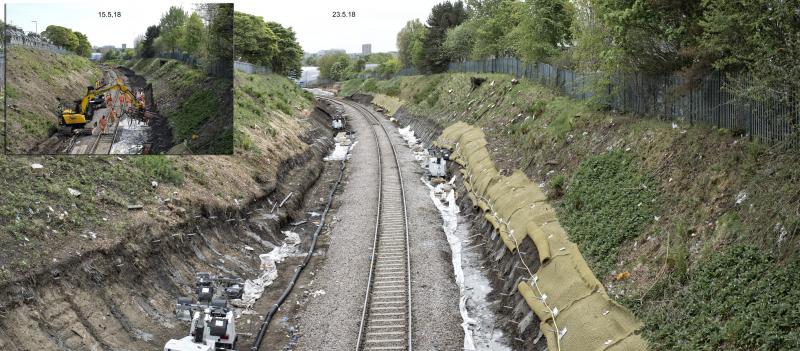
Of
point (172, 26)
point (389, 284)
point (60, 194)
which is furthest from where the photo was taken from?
point (389, 284)

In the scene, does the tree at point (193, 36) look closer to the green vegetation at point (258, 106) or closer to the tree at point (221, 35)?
the tree at point (221, 35)

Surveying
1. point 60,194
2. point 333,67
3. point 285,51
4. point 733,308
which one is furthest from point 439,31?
point 333,67

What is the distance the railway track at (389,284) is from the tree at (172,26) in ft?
26.8

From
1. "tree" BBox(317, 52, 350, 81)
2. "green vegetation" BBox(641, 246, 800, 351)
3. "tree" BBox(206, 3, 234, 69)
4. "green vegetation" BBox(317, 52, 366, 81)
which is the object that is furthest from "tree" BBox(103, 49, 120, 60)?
"tree" BBox(317, 52, 350, 81)

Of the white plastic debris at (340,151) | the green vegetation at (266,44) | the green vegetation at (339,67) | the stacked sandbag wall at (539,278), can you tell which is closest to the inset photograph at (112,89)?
the stacked sandbag wall at (539,278)

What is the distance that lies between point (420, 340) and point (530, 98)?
1018 inches

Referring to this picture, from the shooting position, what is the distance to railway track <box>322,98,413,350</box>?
16.8 m

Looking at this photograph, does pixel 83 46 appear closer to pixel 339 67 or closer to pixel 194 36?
pixel 194 36

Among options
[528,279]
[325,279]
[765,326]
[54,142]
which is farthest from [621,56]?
[54,142]

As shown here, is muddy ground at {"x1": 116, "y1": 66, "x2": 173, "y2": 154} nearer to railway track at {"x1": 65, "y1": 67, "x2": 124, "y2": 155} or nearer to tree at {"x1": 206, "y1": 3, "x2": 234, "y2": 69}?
railway track at {"x1": 65, "y1": 67, "x2": 124, "y2": 155}

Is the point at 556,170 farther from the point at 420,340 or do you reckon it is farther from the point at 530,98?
the point at 530,98

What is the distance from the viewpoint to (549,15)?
146 feet

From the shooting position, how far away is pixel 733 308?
12.0 m

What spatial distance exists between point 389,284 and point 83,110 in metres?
9.23
